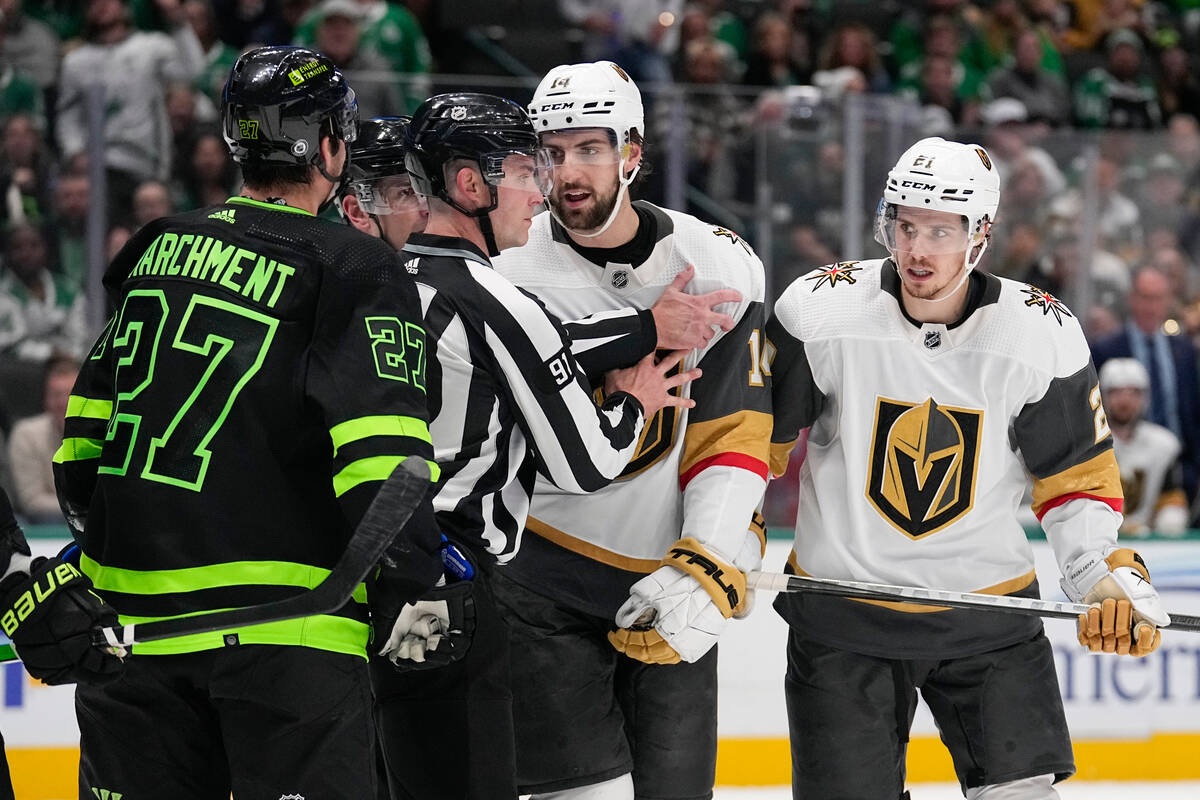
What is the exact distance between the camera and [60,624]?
210 centimetres

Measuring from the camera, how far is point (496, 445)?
2.62 m

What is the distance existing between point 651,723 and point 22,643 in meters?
1.28

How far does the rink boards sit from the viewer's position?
4867 mm

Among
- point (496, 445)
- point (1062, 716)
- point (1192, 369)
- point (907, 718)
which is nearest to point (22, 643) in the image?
point (496, 445)

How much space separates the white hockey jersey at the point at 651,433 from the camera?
301 centimetres

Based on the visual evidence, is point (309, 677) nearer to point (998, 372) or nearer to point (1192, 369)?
point (998, 372)

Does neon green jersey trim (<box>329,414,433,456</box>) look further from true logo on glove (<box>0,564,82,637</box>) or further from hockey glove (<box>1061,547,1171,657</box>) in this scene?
hockey glove (<box>1061,547,1171,657</box>)

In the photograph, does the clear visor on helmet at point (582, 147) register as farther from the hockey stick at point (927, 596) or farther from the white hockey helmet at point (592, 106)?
the hockey stick at point (927, 596)

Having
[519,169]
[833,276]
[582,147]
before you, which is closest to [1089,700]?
[833,276]

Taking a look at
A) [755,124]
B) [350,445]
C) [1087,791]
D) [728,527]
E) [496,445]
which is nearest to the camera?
[350,445]

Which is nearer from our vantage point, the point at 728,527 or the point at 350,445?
the point at 350,445

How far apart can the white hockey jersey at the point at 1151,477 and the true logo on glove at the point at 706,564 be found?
10.1 ft

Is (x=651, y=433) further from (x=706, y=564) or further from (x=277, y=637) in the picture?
(x=277, y=637)

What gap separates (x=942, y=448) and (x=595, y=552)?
68 cm
